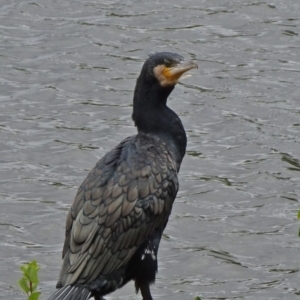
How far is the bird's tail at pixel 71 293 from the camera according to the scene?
7.01 meters

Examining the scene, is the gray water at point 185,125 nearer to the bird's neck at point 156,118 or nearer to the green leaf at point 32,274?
the bird's neck at point 156,118

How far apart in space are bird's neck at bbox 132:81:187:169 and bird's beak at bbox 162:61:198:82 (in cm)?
8

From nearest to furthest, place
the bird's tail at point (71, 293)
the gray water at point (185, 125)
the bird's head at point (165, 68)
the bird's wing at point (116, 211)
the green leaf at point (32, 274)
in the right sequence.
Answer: the green leaf at point (32, 274), the bird's tail at point (71, 293), the bird's wing at point (116, 211), the bird's head at point (165, 68), the gray water at point (185, 125)

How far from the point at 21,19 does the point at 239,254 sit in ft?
17.2

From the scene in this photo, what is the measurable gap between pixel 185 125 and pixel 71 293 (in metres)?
4.43

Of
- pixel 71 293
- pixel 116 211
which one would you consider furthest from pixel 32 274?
pixel 116 211

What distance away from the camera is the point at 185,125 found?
37.2ft

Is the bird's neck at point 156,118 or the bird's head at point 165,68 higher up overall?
the bird's head at point 165,68

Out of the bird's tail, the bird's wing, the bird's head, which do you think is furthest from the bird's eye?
the bird's tail

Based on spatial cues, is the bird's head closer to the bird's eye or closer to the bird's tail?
the bird's eye

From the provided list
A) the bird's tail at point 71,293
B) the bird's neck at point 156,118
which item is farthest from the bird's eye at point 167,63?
the bird's tail at point 71,293

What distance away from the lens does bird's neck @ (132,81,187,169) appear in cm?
792

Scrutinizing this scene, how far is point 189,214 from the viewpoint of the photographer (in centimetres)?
990

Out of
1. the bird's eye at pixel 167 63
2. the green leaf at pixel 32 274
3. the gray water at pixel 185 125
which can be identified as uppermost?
the bird's eye at pixel 167 63
